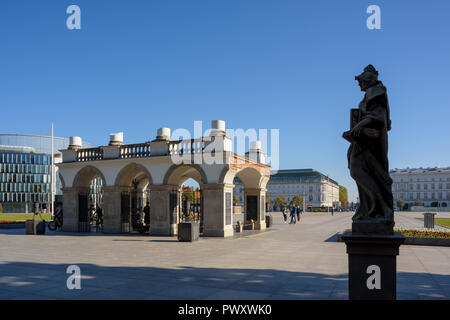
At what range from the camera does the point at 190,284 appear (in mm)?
9195

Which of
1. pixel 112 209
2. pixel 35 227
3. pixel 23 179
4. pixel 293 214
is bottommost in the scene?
pixel 293 214

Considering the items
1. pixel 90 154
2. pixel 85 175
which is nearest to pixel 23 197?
pixel 85 175

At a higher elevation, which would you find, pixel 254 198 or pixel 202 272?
pixel 254 198

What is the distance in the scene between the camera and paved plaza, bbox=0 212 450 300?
8344mm

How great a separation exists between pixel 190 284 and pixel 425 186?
561ft

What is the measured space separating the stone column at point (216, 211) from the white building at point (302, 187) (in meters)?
129

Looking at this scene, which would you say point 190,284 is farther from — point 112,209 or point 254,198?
point 254,198

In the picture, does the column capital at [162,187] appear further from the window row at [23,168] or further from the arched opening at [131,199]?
the window row at [23,168]

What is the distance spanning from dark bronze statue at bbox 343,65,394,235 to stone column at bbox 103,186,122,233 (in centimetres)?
2034

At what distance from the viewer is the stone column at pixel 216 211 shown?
70.0ft

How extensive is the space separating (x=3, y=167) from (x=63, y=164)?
240 feet

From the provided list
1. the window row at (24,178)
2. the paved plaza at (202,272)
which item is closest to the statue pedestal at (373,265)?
the paved plaza at (202,272)
